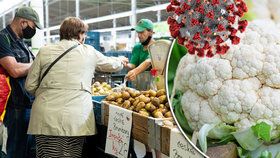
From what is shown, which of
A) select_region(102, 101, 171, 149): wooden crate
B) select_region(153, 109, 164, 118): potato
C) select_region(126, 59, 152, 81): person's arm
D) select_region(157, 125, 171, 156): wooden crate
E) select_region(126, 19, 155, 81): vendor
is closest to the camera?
select_region(157, 125, 171, 156): wooden crate

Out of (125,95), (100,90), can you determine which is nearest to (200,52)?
(125,95)

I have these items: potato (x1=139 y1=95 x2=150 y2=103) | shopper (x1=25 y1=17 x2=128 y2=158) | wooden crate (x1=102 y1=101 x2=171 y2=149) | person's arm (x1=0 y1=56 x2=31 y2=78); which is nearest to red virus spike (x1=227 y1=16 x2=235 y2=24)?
wooden crate (x1=102 y1=101 x2=171 y2=149)

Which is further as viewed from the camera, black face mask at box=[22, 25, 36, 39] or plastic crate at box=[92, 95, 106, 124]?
black face mask at box=[22, 25, 36, 39]

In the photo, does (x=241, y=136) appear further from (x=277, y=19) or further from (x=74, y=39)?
(x=74, y=39)

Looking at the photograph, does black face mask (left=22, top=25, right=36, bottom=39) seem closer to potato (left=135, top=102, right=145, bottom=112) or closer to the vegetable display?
potato (left=135, top=102, right=145, bottom=112)

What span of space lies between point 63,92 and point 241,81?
5.82ft

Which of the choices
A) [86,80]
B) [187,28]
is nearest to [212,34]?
[187,28]

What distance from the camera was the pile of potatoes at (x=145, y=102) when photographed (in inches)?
79.7

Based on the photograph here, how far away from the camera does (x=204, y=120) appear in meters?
0.77

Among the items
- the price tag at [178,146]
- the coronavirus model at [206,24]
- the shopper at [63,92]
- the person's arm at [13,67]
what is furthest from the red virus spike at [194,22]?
the person's arm at [13,67]

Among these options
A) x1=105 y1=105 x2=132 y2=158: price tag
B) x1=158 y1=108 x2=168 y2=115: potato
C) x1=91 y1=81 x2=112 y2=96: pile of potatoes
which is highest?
x1=158 y1=108 x2=168 y2=115: potato

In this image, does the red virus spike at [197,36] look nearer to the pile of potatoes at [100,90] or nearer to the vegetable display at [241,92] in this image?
the vegetable display at [241,92]

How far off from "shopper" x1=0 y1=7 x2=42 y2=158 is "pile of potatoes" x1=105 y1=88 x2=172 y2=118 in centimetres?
67

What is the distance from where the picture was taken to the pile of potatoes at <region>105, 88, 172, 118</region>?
2.03 metres
